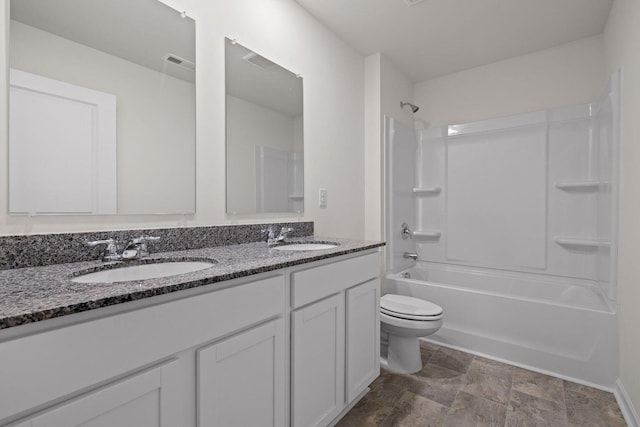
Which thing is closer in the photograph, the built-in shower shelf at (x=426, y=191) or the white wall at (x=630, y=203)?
the white wall at (x=630, y=203)

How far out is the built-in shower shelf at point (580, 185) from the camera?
7.91 ft

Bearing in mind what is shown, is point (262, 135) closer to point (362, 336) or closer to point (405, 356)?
point (362, 336)

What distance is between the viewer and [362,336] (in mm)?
1673

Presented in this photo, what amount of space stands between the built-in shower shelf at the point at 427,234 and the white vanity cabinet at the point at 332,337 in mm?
1515

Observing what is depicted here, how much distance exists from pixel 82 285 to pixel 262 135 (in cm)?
127

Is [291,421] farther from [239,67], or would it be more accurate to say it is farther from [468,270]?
[468,270]

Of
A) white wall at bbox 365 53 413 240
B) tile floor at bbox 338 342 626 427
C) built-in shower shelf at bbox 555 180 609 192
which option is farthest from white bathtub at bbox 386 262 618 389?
built-in shower shelf at bbox 555 180 609 192

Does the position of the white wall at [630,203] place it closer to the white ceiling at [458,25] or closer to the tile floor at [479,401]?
the tile floor at [479,401]

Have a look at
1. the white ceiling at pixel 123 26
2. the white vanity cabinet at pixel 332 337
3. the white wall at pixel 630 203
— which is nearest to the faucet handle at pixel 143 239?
the white vanity cabinet at pixel 332 337

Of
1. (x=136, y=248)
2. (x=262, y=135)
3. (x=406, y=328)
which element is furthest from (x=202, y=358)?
(x=406, y=328)

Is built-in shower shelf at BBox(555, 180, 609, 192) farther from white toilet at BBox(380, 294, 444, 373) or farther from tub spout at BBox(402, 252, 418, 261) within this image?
white toilet at BBox(380, 294, 444, 373)

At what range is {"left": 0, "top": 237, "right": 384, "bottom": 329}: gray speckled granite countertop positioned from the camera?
2.03 ft

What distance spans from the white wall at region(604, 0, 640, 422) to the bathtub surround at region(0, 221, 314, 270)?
1.97m

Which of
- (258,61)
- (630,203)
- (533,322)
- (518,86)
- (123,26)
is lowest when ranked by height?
(533,322)
